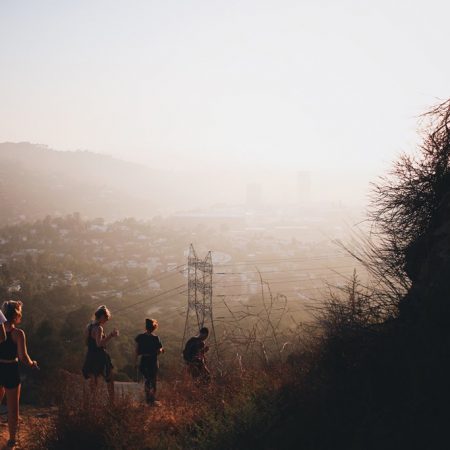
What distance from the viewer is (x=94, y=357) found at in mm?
5230

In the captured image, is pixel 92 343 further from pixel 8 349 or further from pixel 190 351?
pixel 190 351

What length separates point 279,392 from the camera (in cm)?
427

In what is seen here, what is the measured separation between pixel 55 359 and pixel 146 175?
154 metres

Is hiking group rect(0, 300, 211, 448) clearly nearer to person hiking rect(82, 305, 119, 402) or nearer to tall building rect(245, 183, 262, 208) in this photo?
person hiking rect(82, 305, 119, 402)

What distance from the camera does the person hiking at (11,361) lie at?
424cm

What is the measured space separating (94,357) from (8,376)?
1.13m

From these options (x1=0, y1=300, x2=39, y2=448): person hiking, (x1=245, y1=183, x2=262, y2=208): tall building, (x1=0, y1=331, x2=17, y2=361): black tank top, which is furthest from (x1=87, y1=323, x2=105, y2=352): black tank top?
(x1=245, y1=183, x2=262, y2=208): tall building

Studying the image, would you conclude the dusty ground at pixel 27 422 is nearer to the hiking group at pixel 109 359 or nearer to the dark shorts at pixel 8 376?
the hiking group at pixel 109 359

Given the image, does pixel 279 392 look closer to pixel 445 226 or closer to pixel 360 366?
pixel 360 366

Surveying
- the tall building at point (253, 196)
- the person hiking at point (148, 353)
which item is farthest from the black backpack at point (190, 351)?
the tall building at point (253, 196)

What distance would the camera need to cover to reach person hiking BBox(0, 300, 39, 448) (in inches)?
167

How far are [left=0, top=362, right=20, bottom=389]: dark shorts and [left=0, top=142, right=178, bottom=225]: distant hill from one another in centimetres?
8515

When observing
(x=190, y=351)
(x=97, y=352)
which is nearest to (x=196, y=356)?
(x=190, y=351)

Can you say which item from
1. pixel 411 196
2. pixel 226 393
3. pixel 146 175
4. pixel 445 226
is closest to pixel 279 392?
pixel 226 393
